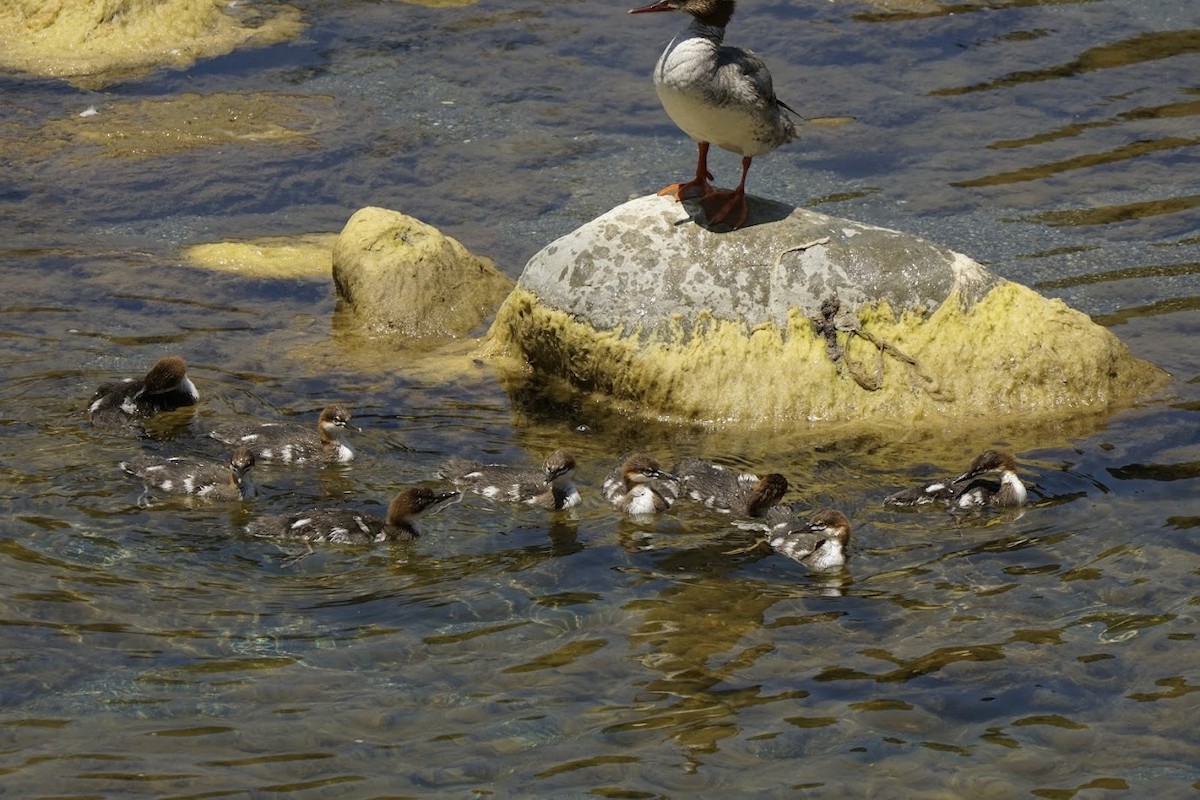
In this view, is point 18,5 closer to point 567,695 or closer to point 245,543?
point 245,543

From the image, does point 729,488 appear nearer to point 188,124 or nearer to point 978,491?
point 978,491

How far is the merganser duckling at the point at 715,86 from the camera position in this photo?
36.3 ft

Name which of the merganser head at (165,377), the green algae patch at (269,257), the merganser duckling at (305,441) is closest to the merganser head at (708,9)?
the merganser duckling at (305,441)

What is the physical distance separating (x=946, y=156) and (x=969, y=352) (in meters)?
5.32

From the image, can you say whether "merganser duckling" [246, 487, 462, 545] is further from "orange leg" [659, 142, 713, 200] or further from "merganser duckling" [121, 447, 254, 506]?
"orange leg" [659, 142, 713, 200]

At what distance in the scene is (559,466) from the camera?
32.4 feet

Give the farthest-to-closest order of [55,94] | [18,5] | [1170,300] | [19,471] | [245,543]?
[18,5]
[55,94]
[1170,300]
[19,471]
[245,543]

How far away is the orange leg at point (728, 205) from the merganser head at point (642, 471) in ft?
8.18

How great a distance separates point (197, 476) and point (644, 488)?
275 centimetres

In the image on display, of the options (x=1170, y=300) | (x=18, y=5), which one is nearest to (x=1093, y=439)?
(x=1170, y=300)

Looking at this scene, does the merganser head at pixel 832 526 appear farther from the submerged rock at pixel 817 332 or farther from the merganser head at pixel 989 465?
the submerged rock at pixel 817 332

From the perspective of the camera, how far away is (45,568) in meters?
8.65

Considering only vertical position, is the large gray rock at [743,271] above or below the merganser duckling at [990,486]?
above

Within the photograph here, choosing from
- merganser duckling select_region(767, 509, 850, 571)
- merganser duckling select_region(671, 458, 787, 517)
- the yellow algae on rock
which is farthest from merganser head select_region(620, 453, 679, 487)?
the yellow algae on rock
